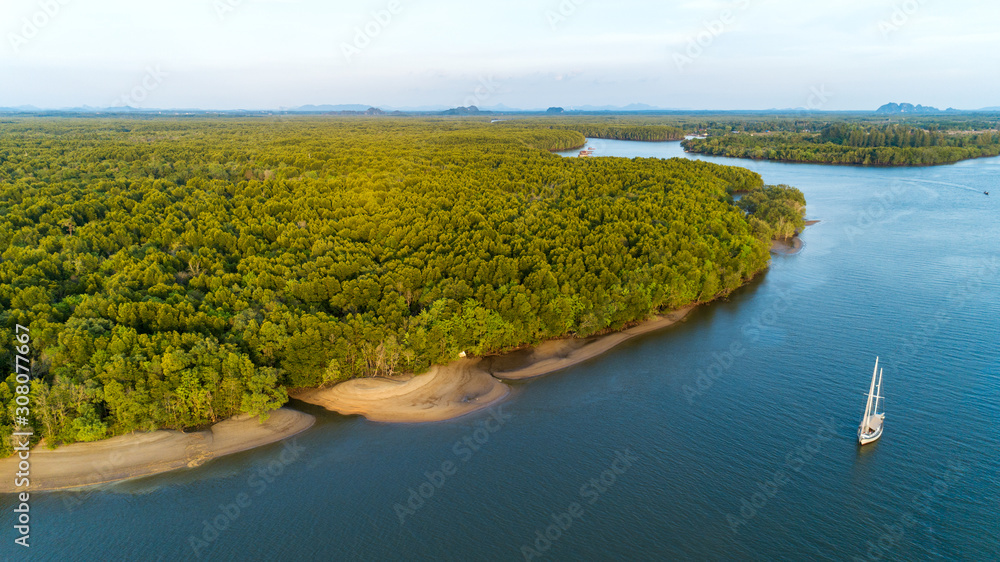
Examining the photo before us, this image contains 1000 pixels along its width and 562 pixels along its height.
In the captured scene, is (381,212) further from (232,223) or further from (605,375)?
(605,375)

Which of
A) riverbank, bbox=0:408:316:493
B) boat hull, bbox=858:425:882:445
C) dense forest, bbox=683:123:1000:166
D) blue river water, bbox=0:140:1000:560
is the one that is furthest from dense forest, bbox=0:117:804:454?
dense forest, bbox=683:123:1000:166

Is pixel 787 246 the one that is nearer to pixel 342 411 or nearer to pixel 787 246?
pixel 787 246

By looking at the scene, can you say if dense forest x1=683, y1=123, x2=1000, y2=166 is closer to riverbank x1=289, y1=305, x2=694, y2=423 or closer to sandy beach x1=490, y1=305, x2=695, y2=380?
sandy beach x1=490, y1=305, x2=695, y2=380

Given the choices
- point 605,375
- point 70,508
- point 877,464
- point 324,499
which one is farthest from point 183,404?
point 877,464

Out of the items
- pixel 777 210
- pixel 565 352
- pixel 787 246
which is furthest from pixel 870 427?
pixel 777 210

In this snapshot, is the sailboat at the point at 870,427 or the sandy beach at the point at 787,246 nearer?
the sailboat at the point at 870,427

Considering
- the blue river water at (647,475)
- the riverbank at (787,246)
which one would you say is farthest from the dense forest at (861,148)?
the blue river water at (647,475)

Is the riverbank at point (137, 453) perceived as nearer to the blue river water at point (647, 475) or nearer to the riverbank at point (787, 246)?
the blue river water at point (647, 475)
